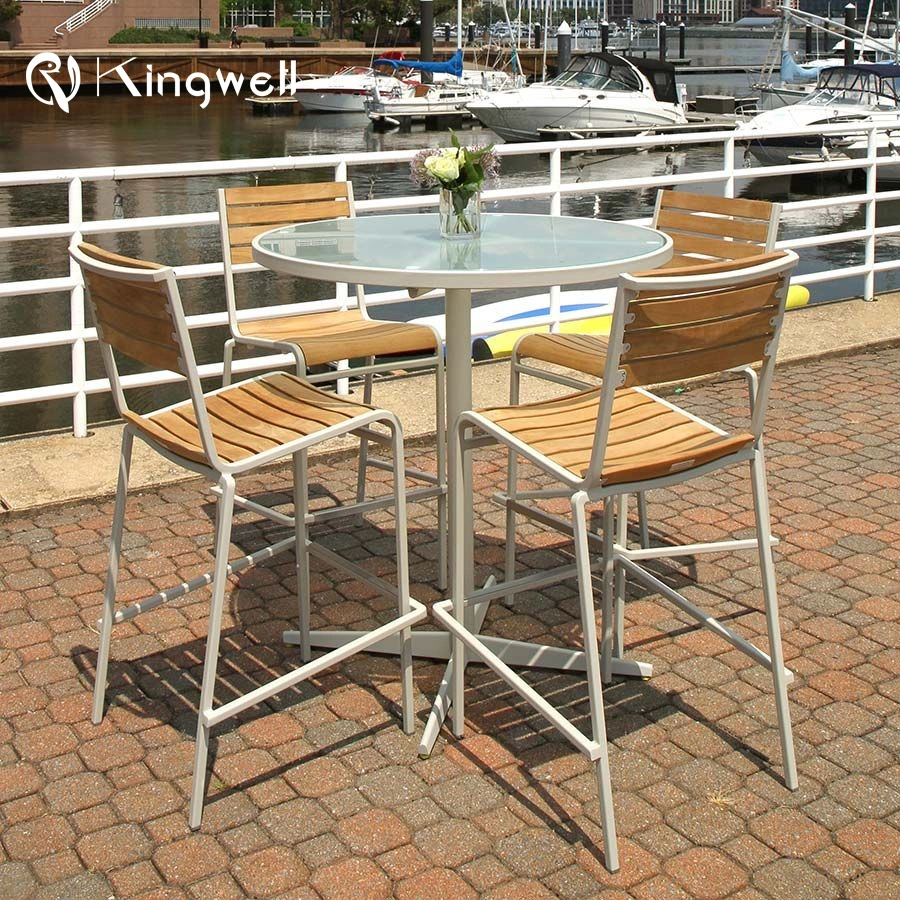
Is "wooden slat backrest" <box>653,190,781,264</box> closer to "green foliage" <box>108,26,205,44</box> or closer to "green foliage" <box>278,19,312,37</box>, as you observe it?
"green foliage" <box>108,26,205,44</box>

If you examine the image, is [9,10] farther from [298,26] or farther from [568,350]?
[568,350]

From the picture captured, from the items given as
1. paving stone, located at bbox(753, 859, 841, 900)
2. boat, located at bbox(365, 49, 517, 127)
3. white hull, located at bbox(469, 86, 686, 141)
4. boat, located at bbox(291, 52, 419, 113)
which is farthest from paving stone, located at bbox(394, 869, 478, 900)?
boat, located at bbox(291, 52, 419, 113)

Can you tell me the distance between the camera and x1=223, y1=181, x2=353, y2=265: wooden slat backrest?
4.62 meters

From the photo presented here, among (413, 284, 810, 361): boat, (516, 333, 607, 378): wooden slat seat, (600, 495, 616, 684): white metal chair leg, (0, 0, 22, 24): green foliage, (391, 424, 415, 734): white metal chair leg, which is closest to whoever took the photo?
(391, 424, 415, 734): white metal chair leg

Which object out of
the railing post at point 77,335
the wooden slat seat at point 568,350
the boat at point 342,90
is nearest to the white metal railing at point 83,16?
the boat at point 342,90

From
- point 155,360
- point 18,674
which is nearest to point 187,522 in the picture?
point 18,674

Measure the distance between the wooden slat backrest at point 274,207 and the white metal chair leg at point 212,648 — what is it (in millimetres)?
1686

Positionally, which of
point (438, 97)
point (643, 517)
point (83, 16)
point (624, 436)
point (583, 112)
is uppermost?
point (83, 16)

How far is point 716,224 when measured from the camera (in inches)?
172

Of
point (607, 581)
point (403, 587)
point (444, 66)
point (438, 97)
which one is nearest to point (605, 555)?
point (607, 581)

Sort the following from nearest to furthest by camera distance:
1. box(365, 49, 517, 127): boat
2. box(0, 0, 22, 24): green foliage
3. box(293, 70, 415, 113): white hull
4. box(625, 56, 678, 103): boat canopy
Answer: box(625, 56, 678, 103): boat canopy, box(365, 49, 517, 127): boat, box(293, 70, 415, 113): white hull, box(0, 0, 22, 24): green foliage

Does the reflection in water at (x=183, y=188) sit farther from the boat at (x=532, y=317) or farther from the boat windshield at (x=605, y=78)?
the boat windshield at (x=605, y=78)

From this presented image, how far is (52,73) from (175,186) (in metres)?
40.6

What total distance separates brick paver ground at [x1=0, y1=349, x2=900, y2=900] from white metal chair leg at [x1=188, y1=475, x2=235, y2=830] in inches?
2.6
